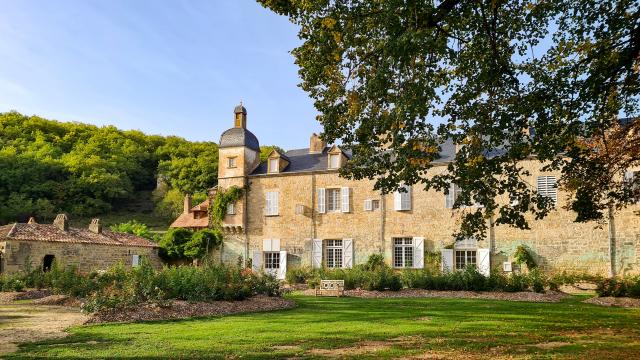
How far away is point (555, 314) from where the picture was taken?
12.1m

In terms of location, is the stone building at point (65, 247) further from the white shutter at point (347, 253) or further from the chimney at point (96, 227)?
the white shutter at point (347, 253)

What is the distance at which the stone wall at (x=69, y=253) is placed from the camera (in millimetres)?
23938

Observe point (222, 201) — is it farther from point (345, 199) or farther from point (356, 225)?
point (356, 225)

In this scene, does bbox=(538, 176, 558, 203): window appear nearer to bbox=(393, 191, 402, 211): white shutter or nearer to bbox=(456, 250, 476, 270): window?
bbox=(456, 250, 476, 270): window

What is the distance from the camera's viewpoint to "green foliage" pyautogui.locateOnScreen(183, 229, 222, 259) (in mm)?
29469

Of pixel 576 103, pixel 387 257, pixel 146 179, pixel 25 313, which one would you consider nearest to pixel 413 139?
pixel 576 103

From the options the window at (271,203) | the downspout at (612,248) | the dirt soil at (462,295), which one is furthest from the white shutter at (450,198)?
the window at (271,203)

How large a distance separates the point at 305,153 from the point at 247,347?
23.6 metres

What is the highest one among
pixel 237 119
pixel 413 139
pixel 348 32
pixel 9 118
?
pixel 9 118

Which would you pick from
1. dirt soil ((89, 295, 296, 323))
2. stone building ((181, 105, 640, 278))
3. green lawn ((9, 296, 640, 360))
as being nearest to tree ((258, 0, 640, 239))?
green lawn ((9, 296, 640, 360))

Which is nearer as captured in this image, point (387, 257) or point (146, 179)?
point (387, 257)

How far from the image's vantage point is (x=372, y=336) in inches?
343

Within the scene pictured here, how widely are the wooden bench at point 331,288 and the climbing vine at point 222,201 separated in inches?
496

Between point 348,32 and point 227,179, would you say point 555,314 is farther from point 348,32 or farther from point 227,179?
point 227,179
